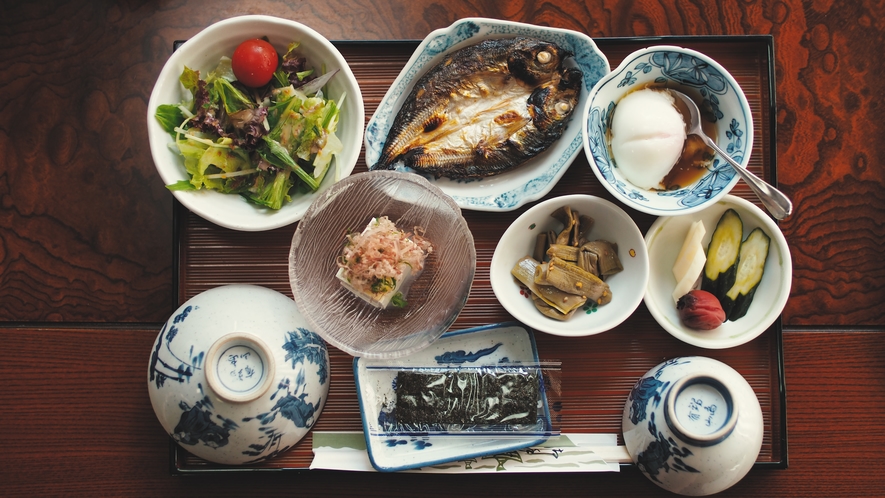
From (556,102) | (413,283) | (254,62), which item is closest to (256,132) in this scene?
(254,62)

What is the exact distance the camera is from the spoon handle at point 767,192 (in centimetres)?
146

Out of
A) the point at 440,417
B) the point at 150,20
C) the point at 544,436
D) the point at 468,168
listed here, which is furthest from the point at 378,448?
the point at 150,20

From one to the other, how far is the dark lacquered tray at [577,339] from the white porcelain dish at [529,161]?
6 centimetres

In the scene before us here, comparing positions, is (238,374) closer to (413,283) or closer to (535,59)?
(413,283)

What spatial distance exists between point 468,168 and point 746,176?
713 mm

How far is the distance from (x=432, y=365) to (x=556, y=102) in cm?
81

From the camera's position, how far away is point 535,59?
1.59m

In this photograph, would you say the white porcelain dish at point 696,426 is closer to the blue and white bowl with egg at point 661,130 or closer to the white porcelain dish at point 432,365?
the white porcelain dish at point 432,365

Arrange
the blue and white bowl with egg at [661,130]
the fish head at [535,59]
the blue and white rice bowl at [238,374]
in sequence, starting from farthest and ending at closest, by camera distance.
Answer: the fish head at [535,59] → the blue and white bowl with egg at [661,130] → the blue and white rice bowl at [238,374]

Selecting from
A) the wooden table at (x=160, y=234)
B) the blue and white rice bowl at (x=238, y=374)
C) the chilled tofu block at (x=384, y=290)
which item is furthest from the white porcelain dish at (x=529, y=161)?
the blue and white rice bowl at (x=238, y=374)

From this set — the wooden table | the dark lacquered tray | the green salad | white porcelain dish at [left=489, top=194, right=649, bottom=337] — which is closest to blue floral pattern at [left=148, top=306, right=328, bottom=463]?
the dark lacquered tray

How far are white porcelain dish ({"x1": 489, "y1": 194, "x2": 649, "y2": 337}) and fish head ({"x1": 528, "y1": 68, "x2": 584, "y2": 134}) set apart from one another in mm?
225

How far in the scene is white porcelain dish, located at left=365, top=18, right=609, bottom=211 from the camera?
1594 mm

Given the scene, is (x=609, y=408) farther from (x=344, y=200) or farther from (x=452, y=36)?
(x=452, y=36)
